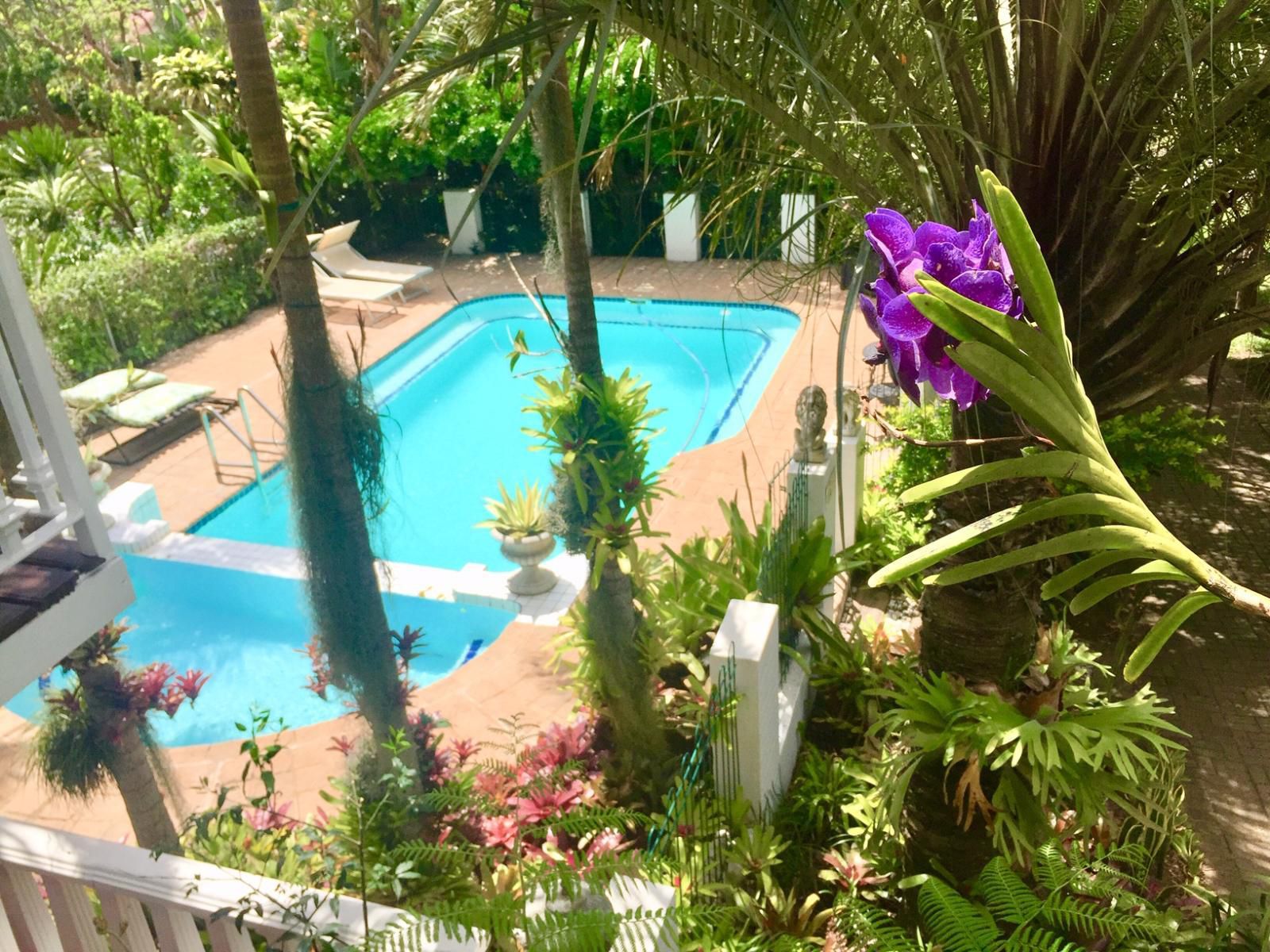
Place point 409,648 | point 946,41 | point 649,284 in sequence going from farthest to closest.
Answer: point 649,284 → point 409,648 → point 946,41

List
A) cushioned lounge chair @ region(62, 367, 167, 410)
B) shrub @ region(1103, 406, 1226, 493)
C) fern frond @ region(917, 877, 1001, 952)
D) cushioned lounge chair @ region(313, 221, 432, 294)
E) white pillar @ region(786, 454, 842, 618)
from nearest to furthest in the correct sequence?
1. fern frond @ region(917, 877, 1001, 952)
2. white pillar @ region(786, 454, 842, 618)
3. shrub @ region(1103, 406, 1226, 493)
4. cushioned lounge chair @ region(62, 367, 167, 410)
5. cushioned lounge chair @ region(313, 221, 432, 294)

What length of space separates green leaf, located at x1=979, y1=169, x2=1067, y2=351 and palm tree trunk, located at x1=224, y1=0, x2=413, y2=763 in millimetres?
2281

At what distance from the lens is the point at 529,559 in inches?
245

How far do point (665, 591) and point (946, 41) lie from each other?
2.92 m

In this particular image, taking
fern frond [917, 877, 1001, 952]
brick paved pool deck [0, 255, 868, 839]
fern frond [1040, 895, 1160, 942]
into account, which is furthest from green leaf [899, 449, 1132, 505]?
fern frond [1040, 895, 1160, 942]

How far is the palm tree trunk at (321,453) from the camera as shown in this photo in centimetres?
300

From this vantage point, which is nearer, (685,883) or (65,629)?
(65,629)

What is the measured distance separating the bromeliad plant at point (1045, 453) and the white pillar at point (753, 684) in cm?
246

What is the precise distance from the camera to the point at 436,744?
400 cm

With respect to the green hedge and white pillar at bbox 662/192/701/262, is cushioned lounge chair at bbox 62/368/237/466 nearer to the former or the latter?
the green hedge

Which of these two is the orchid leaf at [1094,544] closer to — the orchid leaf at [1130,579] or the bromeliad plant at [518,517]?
the orchid leaf at [1130,579]

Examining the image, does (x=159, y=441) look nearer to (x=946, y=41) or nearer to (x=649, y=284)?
(x=649, y=284)

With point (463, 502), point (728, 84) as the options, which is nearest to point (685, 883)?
point (728, 84)

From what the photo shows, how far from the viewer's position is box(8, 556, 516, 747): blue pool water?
229 inches
